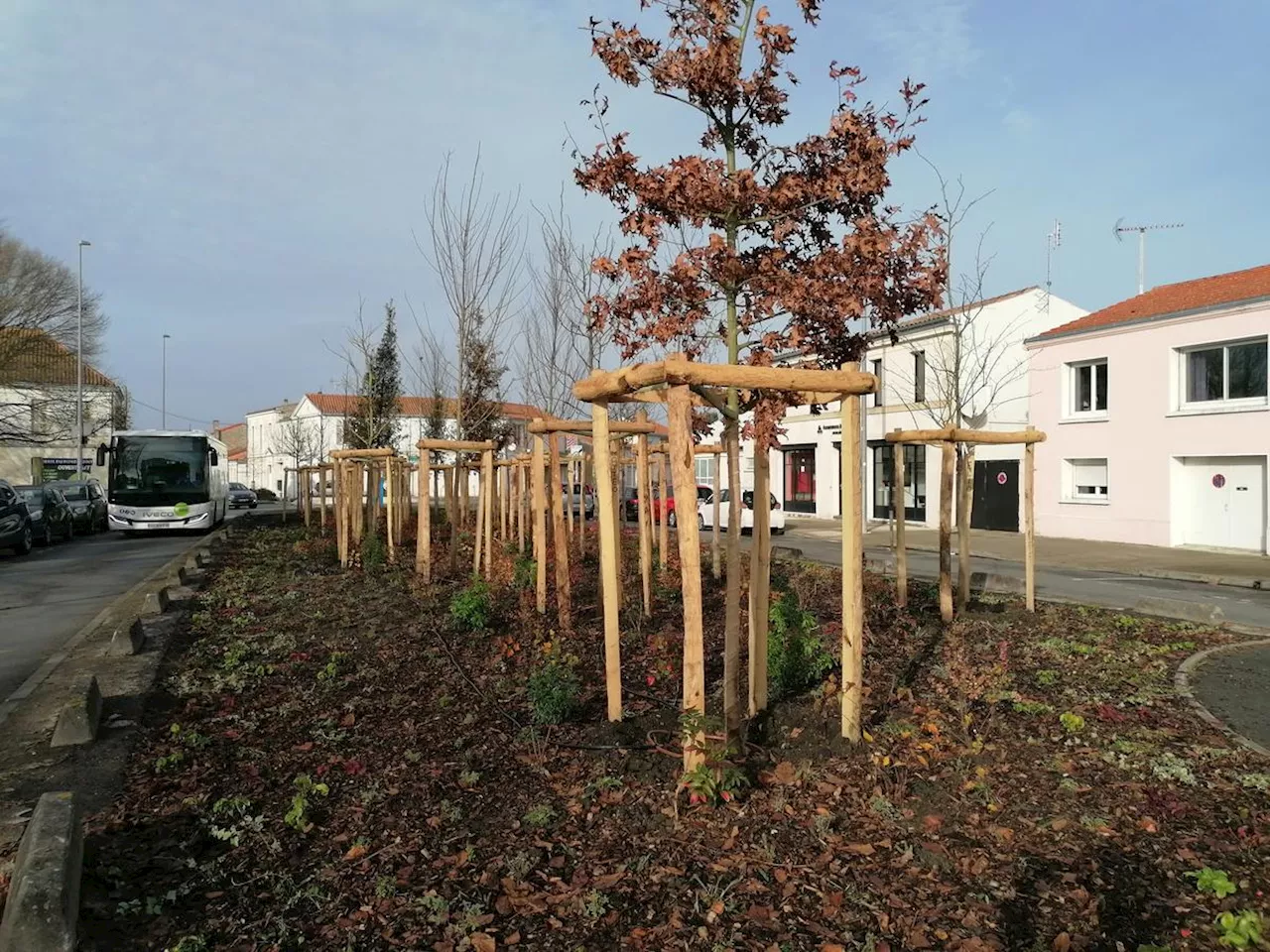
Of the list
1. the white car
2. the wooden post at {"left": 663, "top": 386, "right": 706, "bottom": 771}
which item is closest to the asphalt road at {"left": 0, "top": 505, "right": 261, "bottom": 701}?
the wooden post at {"left": 663, "top": 386, "right": 706, "bottom": 771}

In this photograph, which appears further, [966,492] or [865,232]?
[966,492]

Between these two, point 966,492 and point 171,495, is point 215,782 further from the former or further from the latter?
point 171,495

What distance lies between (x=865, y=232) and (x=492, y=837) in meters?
3.72

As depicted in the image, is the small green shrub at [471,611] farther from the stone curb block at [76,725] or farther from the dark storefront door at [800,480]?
the dark storefront door at [800,480]

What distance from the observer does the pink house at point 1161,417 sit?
→ 20.0 metres

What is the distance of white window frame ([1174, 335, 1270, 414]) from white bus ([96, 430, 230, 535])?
25379 millimetres

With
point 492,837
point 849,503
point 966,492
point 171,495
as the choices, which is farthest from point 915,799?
point 171,495

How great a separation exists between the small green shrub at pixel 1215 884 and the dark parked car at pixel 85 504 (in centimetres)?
2991

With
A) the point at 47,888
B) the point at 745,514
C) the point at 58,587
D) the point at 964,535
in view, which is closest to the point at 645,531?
the point at 964,535

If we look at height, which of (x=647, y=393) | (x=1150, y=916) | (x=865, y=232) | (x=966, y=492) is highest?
(x=865, y=232)

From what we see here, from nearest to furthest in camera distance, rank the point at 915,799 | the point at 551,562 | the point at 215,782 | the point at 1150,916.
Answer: the point at 1150,916 → the point at 915,799 → the point at 215,782 → the point at 551,562

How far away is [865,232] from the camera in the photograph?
5.04 meters

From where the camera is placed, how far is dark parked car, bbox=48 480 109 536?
27562mm

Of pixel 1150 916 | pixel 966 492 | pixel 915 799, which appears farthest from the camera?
pixel 966 492
